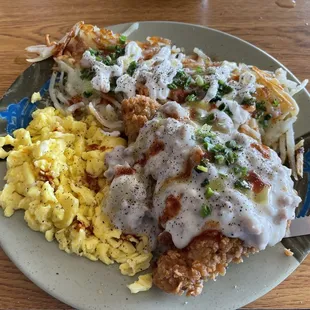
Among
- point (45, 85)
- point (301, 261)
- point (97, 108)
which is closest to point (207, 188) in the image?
point (301, 261)

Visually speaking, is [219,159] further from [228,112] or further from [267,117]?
[267,117]

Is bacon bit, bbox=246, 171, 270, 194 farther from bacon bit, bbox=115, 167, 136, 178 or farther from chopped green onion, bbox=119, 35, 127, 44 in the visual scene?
chopped green onion, bbox=119, 35, 127, 44

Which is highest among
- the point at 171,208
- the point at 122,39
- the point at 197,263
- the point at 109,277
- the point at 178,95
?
the point at 122,39

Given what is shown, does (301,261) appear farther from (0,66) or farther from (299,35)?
(0,66)

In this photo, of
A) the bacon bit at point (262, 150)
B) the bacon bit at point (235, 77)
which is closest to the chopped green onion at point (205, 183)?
the bacon bit at point (262, 150)

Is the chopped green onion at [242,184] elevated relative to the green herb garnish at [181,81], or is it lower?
lower

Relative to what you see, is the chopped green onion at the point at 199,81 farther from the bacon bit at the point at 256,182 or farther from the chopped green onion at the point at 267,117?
the bacon bit at the point at 256,182

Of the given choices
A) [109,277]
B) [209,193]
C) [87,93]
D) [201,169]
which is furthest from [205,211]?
[87,93]
